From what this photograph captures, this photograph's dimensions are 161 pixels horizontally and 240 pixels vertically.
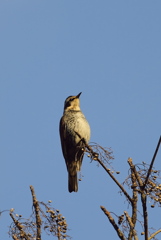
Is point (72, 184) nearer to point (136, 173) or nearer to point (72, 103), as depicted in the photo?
point (72, 103)

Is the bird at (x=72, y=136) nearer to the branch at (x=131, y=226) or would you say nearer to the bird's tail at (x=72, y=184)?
the bird's tail at (x=72, y=184)

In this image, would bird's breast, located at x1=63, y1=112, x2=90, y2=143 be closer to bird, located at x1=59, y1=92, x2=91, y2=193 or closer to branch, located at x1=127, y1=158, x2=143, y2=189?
bird, located at x1=59, y1=92, x2=91, y2=193

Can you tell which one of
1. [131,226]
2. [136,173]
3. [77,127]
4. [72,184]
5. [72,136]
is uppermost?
[77,127]

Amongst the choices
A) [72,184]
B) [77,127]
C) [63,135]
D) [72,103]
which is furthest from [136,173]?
[72,103]

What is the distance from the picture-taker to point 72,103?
34.6 ft

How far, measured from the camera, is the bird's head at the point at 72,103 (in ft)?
34.3

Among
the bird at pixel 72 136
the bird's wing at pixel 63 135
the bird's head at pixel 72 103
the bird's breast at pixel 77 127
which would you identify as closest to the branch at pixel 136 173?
the bird at pixel 72 136

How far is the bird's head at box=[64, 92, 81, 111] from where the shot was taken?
1047 centimetres

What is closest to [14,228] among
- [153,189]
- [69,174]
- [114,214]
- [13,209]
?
[13,209]

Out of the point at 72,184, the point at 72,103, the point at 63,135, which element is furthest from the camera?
the point at 72,103

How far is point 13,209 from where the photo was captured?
14.2 ft

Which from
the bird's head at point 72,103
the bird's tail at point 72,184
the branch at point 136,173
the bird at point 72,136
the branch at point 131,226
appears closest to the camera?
the branch at point 131,226

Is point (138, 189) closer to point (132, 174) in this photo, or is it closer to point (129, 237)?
point (132, 174)

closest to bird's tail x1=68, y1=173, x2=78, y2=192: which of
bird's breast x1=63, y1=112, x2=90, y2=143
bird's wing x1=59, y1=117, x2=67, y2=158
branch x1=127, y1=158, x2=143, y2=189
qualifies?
bird's wing x1=59, y1=117, x2=67, y2=158
